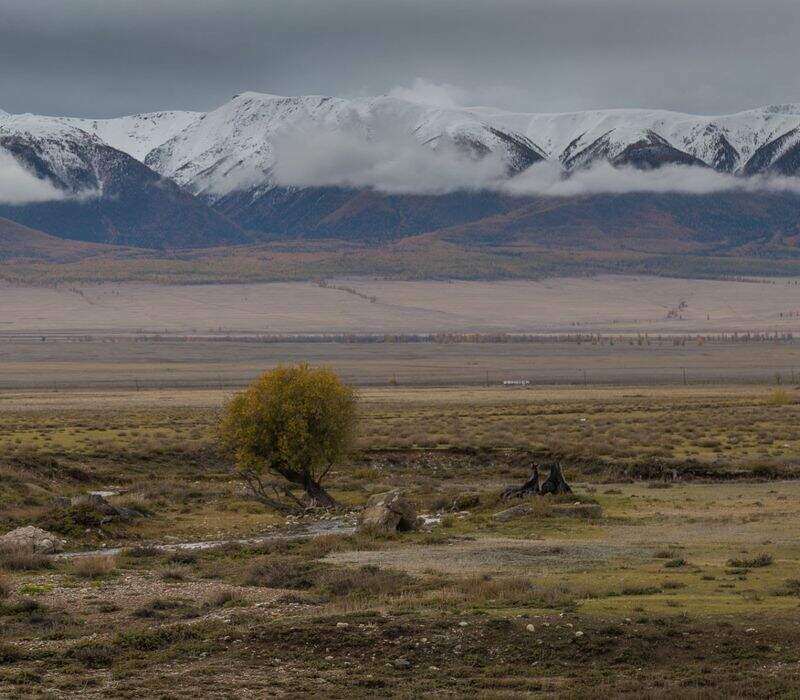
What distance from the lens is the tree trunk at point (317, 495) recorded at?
4344 cm

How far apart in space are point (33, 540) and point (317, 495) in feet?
42.3

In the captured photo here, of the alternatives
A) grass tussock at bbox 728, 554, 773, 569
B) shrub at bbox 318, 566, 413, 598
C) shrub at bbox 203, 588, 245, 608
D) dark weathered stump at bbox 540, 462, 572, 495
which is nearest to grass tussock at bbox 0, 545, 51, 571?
shrub at bbox 203, 588, 245, 608

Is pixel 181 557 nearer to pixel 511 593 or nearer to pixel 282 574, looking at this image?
pixel 282 574

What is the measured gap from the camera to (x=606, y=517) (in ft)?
122

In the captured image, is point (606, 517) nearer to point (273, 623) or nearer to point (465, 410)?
point (273, 623)

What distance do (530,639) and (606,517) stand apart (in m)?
16.4

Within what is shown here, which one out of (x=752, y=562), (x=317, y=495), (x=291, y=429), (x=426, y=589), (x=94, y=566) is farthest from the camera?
(x=317, y=495)

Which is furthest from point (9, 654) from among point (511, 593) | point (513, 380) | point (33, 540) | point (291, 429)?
point (513, 380)

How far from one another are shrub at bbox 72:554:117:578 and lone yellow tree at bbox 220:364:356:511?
13292 millimetres

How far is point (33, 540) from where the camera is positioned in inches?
1272

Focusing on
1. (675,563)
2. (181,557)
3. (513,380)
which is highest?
(675,563)

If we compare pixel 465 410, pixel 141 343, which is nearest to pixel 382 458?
pixel 465 410

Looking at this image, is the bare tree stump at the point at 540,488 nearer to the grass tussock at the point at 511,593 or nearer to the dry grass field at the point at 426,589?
the dry grass field at the point at 426,589

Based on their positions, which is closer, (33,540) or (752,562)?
(752,562)
